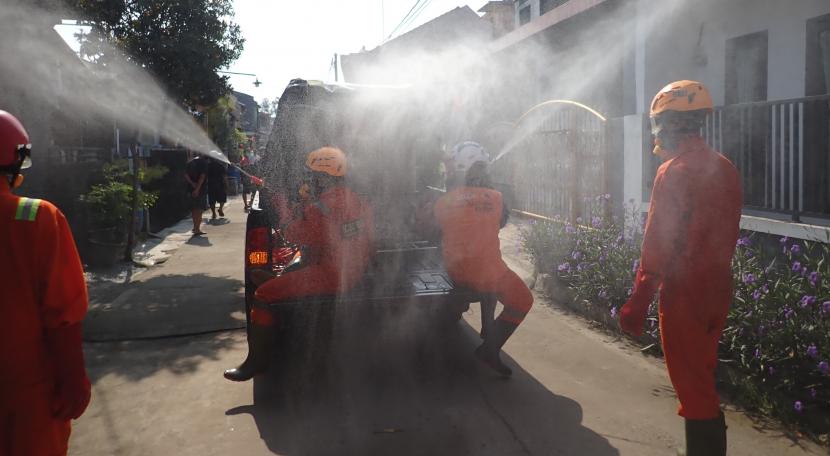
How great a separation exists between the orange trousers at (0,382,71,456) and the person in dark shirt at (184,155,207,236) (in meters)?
10.9

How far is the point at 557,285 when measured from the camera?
7.33 meters

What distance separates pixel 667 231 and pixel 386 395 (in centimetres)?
235

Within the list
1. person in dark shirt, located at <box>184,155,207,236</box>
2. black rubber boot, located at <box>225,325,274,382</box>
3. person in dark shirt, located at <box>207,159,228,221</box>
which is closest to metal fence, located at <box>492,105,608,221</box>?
black rubber boot, located at <box>225,325,274,382</box>

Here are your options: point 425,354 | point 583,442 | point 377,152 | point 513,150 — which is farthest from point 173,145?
point 583,442

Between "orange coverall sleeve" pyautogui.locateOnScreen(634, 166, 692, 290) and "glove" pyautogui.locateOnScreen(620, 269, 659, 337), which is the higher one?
"orange coverall sleeve" pyautogui.locateOnScreen(634, 166, 692, 290)

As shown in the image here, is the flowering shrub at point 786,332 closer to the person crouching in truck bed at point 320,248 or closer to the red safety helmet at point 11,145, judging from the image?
the person crouching in truck bed at point 320,248

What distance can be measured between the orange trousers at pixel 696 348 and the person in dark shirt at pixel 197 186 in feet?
36.3

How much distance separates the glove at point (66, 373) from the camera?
90.9 inches

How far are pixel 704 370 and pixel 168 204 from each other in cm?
1345

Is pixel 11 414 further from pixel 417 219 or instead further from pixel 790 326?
pixel 790 326

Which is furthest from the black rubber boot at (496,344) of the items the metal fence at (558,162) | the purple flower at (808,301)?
the metal fence at (558,162)

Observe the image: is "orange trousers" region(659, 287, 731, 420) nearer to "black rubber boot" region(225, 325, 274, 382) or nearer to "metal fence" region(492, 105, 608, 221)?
"black rubber boot" region(225, 325, 274, 382)

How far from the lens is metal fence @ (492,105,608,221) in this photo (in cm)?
934

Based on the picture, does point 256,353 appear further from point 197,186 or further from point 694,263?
point 197,186
